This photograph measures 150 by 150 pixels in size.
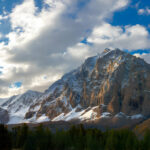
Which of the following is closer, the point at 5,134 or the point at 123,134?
the point at 5,134

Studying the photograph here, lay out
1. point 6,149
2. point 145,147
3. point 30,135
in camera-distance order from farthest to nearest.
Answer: point 30,135, point 145,147, point 6,149

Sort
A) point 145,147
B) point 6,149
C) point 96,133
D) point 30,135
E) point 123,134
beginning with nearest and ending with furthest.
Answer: point 6,149 < point 145,147 < point 30,135 < point 123,134 < point 96,133

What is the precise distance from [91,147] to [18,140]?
97.4 ft

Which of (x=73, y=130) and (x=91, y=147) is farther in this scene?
(x=73, y=130)

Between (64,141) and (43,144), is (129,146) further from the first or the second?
(43,144)

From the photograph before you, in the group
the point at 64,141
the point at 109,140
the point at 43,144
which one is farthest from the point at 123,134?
the point at 43,144

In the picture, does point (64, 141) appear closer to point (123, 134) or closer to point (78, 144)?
point (78, 144)

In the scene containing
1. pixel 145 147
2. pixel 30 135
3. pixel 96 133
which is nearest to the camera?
pixel 145 147

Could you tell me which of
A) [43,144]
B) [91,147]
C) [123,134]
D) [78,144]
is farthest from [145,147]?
[43,144]

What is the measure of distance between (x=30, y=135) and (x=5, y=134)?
22338mm

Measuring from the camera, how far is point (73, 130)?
113 metres

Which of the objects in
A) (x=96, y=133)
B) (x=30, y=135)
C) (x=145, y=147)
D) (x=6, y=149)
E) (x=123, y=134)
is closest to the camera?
(x=6, y=149)

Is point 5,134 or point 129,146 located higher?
point 5,134

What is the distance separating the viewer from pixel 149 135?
91.1m
